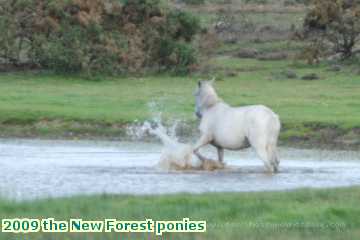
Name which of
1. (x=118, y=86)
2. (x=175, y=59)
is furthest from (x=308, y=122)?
(x=175, y=59)

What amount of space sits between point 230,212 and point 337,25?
23.4 m

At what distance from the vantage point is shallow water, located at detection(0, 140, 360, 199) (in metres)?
15.2

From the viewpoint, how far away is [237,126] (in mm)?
17297

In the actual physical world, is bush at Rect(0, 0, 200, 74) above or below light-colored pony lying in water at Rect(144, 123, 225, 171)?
below

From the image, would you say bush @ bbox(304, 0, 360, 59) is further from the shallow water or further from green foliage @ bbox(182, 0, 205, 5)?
the shallow water

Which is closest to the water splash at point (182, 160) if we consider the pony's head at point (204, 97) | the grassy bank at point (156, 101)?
the pony's head at point (204, 97)

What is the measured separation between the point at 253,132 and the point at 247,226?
21.2ft

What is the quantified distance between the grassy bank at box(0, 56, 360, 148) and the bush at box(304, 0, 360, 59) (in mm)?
2011

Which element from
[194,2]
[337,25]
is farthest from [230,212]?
[194,2]

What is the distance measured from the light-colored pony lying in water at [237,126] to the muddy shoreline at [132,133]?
3.75 m

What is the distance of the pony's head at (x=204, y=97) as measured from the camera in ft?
58.5

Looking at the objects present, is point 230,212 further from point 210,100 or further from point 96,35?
point 96,35

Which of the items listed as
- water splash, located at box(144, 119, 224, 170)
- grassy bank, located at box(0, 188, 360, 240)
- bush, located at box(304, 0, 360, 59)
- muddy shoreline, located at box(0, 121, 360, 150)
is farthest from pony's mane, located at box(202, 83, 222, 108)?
bush, located at box(304, 0, 360, 59)

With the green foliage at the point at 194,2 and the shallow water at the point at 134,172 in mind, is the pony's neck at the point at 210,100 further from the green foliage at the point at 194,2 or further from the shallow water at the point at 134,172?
the green foliage at the point at 194,2
